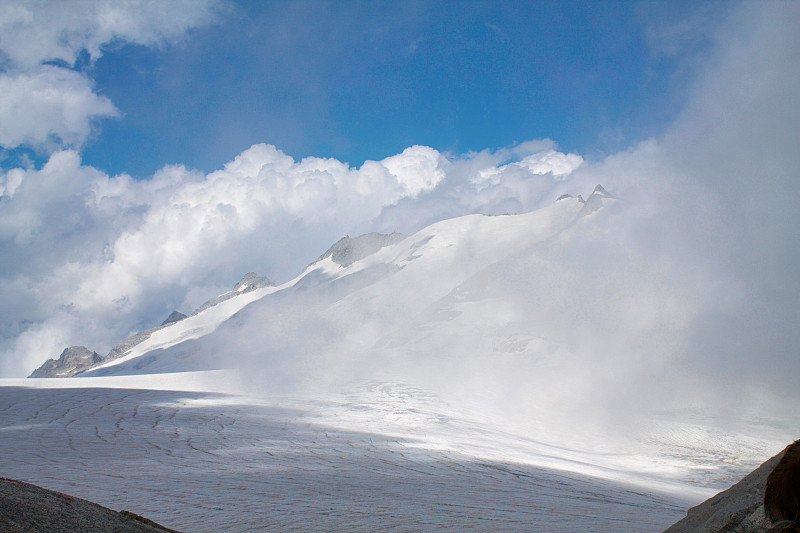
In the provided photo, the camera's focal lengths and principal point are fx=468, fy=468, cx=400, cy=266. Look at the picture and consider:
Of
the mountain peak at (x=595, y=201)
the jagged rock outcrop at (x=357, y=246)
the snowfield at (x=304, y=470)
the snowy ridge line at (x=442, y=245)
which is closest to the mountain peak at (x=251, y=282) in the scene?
the jagged rock outcrop at (x=357, y=246)

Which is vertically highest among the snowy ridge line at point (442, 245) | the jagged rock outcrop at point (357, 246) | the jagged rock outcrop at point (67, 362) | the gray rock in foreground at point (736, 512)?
the jagged rock outcrop at point (357, 246)

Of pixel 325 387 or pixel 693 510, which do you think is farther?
pixel 325 387

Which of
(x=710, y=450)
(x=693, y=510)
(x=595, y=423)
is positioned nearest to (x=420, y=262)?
(x=595, y=423)

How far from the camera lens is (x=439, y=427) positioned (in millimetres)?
19391

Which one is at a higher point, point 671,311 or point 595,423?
point 671,311

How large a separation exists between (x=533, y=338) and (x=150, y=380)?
31699mm

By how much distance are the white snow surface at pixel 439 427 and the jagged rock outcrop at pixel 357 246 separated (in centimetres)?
6370

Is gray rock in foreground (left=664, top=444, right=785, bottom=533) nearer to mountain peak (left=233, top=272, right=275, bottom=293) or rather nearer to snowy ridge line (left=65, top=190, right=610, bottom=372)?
snowy ridge line (left=65, top=190, right=610, bottom=372)

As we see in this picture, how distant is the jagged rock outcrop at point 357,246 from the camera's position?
128 m

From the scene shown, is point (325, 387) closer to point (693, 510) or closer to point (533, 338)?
point (533, 338)

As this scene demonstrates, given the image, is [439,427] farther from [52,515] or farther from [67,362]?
[67,362]

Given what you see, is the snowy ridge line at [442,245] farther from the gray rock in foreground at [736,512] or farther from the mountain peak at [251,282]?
the gray rock in foreground at [736,512]

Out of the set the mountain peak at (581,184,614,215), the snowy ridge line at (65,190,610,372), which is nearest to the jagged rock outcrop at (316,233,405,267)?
the snowy ridge line at (65,190,610,372)

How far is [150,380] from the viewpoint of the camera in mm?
36062
